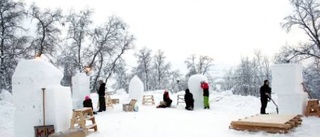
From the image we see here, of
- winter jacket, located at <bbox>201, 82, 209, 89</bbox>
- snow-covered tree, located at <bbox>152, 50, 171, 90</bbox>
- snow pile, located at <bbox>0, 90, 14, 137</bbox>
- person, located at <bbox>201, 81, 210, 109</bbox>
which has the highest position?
snow-covered tree, located at <bbox>152, 50, 171, 90</bbox>

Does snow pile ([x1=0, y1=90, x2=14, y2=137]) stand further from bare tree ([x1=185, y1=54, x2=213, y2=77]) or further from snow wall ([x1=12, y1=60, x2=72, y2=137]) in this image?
bare tree ([x1=185, y1=54, x2=213, y2=77])

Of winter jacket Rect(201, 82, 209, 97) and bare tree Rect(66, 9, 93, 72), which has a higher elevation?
bare tree Rect(66, 9, 93, 72)

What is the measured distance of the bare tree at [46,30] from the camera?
2886 cm

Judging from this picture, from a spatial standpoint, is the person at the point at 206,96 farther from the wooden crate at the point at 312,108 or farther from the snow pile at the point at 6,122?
the snow pile at the point at 6,122

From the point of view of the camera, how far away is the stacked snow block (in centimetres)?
1244

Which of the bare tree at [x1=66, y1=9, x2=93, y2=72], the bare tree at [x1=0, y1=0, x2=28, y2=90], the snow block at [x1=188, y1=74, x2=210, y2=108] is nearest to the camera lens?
the snow block at [x1=188, y1=74, x2=210, y2=108]

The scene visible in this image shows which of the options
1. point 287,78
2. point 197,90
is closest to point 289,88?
point 287,78

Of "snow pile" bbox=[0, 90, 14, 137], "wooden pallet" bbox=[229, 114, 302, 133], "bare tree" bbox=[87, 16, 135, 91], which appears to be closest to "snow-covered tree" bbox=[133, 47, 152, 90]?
"bare tree" bbox=[87, 16, 135, 91]

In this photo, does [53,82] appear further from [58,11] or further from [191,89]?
[58,11]

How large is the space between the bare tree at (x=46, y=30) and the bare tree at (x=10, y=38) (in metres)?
5.05

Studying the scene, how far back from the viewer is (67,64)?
A: 3569 centimetres

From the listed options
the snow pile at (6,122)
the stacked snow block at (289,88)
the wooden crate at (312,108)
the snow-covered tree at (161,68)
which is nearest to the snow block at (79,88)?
the snow pile at (6,122)

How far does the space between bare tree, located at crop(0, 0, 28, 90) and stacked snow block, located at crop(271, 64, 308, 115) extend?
17825mm

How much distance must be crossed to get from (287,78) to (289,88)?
1.33ft
